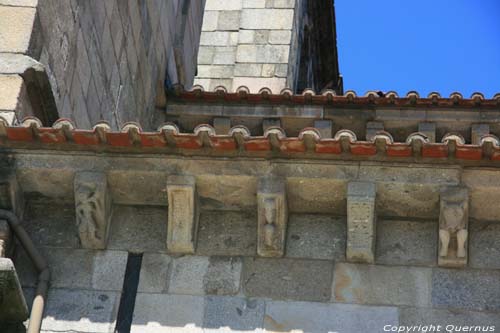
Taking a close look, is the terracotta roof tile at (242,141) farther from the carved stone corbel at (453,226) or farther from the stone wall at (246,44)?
the stone wall at (246,44)

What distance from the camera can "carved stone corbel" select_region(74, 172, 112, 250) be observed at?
9016 millimetres

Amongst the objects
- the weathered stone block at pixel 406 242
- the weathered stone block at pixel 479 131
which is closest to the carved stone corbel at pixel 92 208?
the weathered stone block at pixel 406 242

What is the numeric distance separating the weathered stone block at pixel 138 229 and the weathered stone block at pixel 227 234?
11.0 inches

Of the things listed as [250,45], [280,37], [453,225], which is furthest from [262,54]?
[453,225]

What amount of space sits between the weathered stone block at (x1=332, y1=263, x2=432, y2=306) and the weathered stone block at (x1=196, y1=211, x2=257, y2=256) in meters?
0.64

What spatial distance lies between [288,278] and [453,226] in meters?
1.16

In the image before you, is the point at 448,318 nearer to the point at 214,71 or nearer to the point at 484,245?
the point at 484,245

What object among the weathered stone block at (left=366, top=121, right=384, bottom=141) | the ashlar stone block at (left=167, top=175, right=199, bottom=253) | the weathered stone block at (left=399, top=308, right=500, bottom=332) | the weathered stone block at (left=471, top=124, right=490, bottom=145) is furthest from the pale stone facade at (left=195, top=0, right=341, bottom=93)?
the weathered stone block at (left=399, top=308, right=500, bottom=332)

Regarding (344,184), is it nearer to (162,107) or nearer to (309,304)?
(309,304)

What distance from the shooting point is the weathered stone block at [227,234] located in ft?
29.8

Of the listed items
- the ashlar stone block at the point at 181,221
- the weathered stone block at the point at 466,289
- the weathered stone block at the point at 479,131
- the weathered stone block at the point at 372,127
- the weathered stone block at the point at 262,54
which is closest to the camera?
the weathered stone block at the point at 466,289

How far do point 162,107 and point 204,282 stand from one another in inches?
204

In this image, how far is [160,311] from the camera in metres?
8.81

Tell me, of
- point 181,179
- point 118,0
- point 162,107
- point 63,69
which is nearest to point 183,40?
point 162,107
